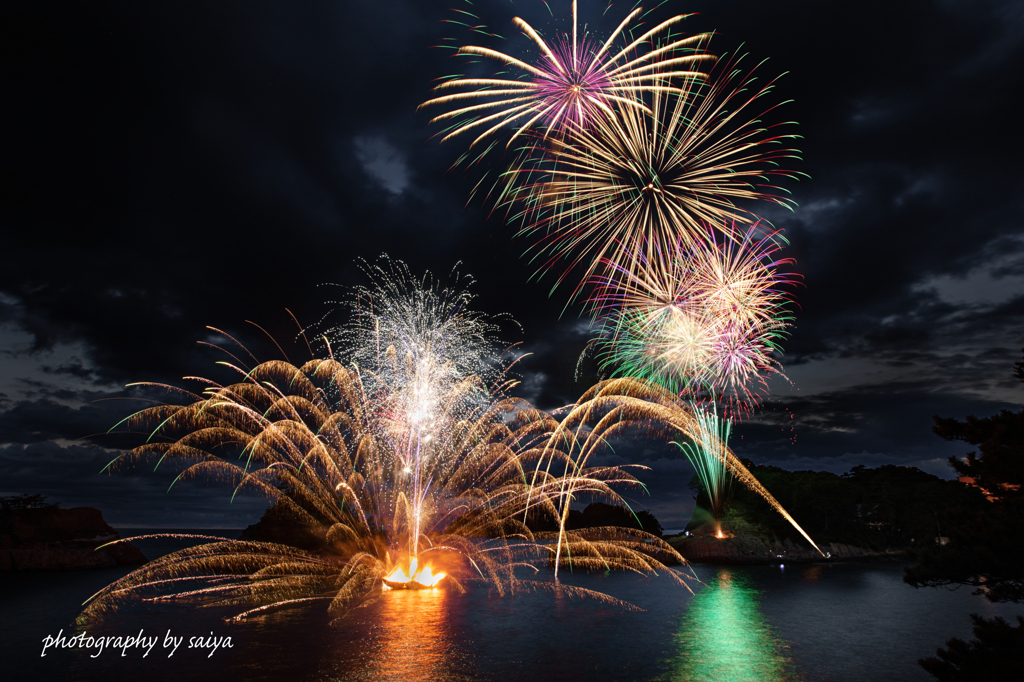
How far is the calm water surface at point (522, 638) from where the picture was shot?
777 inches

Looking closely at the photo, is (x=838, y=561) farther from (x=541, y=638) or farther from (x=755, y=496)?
(x=541, y=638)

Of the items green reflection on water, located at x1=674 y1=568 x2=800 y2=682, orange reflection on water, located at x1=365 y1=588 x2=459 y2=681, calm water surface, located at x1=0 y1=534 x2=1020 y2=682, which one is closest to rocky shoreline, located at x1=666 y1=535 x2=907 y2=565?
calm water surface, located at x1=0 y1=534 x2=1020 y2=682

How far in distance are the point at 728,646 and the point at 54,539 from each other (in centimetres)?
6774

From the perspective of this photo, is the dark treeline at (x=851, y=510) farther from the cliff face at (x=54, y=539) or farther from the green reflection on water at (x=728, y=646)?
the cliff face at (x=54, y=539)

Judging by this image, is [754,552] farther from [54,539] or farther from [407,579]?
[54,539]

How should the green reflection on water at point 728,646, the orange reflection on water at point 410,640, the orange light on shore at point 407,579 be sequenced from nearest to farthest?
1. the orange reflection on water at point 410,640
2. the green reflection on water at point 728,646
3. the orange light on shore at point 407,579

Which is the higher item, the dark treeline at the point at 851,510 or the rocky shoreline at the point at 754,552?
the dark treeline at the point at 851,510

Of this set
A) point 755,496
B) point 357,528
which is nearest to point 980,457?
point 357,528

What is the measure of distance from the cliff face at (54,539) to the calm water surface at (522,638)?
11.8 m

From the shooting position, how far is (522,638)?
25.2 m

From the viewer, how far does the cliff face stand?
50406mm

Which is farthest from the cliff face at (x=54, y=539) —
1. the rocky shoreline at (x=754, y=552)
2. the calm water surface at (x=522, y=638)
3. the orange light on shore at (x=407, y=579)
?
the rocky shoreline at (x=754, y=552)

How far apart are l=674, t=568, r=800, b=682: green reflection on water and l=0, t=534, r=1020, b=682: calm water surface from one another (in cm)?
9

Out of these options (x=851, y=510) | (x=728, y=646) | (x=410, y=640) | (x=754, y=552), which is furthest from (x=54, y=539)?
(x=851, y=510)
